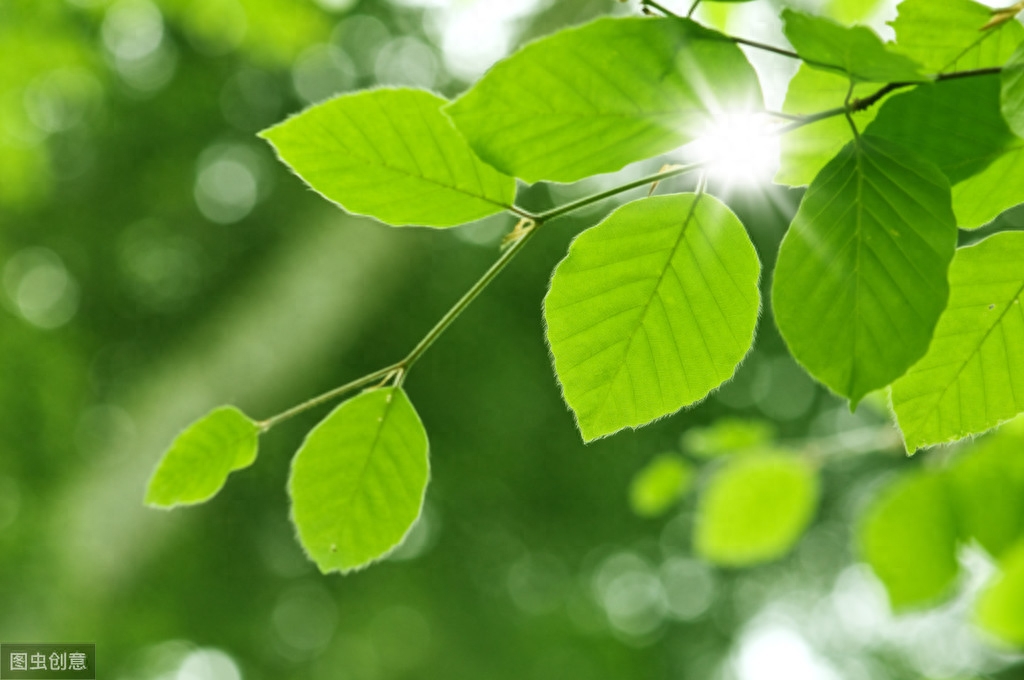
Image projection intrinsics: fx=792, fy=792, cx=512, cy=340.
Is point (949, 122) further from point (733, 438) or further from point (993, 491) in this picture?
point (733, 438)

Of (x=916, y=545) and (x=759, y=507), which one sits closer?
(x=916, y=545)

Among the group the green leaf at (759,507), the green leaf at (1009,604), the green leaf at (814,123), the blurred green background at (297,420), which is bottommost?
the green leaf at (1009,604)

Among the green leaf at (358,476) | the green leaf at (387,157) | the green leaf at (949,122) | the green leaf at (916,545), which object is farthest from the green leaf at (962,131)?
the green leaf at (916,545)

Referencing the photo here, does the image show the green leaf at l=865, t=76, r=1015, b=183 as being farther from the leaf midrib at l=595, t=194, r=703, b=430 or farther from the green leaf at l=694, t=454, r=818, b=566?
the green leaf at l=694, t=454, r=818, b=566

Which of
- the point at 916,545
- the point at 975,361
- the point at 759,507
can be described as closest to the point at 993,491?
the point at 916,545

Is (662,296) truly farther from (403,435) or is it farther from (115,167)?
(115,167)

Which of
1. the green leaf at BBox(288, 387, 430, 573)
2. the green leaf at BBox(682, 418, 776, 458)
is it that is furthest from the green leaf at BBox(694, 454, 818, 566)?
the green leaf at BBox(288, 387, 430, 573)

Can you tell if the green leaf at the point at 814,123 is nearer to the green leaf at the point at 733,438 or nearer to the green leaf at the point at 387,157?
the green leaf at the point at 387,157
